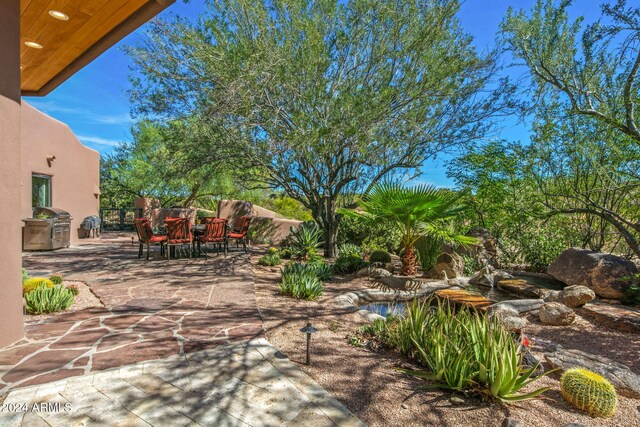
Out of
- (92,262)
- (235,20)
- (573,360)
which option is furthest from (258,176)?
(573,360)

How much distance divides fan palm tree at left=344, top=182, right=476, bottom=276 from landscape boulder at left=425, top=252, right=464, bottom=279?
2.95ft

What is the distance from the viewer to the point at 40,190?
10.3 meters

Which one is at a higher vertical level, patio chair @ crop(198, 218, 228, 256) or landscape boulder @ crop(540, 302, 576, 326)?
patio chair @ crop(198, 218, 228, 256)

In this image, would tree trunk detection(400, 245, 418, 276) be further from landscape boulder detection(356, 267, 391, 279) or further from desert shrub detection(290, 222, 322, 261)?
desert shrub detection(290, 222, 322, 261)

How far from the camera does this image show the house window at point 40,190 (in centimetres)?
1001

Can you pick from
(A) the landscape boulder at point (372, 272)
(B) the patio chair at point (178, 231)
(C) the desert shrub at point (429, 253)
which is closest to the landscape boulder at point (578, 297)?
(C) the desert shrub at point (429, 253)

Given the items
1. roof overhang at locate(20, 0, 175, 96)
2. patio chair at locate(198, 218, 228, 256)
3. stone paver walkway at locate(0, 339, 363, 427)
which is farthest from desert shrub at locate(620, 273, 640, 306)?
patio chair at locate(198, 218, 228, 256)

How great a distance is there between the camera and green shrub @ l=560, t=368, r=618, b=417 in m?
2.49

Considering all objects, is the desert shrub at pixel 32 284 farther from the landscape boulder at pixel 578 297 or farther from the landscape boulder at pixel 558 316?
the landscape boulder at pixel 578 297

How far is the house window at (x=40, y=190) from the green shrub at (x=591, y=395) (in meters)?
12.7

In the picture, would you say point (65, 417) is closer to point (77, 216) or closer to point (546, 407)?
point (546, 407)

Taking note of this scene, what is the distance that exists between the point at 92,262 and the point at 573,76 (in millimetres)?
10555

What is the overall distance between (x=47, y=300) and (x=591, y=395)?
5676 millimetres

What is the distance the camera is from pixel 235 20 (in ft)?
23.7
